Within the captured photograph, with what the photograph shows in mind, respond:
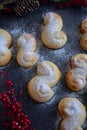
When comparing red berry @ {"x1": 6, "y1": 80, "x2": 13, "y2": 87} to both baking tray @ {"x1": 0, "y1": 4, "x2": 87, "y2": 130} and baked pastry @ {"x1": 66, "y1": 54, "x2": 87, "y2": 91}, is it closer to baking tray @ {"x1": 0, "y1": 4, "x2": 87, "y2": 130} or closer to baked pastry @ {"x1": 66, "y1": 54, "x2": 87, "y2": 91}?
baking tray @ {"x1": 0, "y1": 4, "x2": 87, "y2": 130}

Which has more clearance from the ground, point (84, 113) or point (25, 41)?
point (25, 41)

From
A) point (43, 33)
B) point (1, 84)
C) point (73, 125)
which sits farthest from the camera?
point (43, 33)

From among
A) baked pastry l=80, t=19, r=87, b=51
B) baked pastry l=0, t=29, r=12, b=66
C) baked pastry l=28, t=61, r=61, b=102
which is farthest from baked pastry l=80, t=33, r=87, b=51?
baked pastry l=0, t=29, r=12, b=66

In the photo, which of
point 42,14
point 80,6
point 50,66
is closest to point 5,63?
point 50,66

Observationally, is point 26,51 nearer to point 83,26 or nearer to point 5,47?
point 5,47

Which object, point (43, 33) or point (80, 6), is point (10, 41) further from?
point (80, 6)
